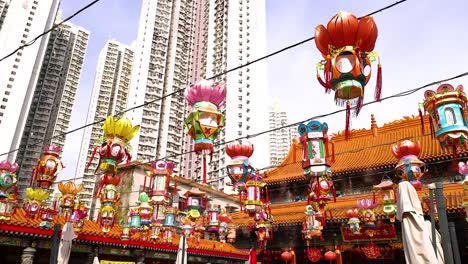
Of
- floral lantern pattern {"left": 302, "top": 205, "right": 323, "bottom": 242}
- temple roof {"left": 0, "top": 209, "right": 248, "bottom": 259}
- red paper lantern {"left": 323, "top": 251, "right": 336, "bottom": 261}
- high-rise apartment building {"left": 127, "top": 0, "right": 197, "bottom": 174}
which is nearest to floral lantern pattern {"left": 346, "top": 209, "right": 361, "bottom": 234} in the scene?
floral lantern pattern {"left": 302, "top": 205, "right": 323, "bottom": 242}

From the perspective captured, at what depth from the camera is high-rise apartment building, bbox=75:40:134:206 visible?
6172 centimetres

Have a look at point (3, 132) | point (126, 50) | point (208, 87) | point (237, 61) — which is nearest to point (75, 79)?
point (126, 50)

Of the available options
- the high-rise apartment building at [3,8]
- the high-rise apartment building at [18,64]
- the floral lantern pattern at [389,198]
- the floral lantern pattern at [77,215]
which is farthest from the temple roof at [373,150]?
the high-rise apartment building at [3,8]

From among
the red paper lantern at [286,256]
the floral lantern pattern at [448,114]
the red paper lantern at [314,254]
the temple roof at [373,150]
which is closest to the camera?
the floral lantern pattern at [448,114]

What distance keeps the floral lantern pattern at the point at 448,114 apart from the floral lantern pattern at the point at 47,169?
10.2 m

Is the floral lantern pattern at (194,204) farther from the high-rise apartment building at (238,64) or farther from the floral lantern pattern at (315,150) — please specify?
the high-rise apartment building at (238,64)

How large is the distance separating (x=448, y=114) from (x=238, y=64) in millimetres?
49227

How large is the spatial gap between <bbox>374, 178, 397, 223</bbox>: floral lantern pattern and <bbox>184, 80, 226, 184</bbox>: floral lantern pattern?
6.91 metres

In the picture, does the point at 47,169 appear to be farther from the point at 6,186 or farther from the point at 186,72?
the point at 186,72

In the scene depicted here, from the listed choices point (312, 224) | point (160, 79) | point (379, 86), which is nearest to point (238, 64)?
point (160, 79)

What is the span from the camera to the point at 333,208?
15555 millimetres

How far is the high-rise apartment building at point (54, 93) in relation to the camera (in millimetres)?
50234

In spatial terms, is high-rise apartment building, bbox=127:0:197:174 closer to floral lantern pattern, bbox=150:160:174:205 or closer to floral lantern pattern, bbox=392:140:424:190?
floral lantern pattern, bbox=150:160:174:205

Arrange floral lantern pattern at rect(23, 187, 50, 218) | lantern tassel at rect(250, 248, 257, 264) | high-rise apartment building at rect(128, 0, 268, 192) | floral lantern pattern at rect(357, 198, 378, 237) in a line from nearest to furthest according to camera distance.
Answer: floral lantern pattern at rect(23, 187, 50, 218) < floral lantern pattern at rect(357, 198, 378, 237) < lantern tassel at rect(250, 248, 257, 264) < high-rise apartment building at rect(128, 0, 268, 192)
